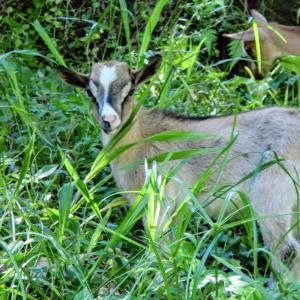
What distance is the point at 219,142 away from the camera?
6.46m

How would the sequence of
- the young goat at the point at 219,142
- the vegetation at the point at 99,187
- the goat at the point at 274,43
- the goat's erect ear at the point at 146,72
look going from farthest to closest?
1. the goat at the point at 274,43
2. the goat's erect ear at the point at 146,72
3. the young goat at the point at 219,142
4. the vegetation at the point at 99,187

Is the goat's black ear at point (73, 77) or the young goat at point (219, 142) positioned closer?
the young goat at point (219, 142)

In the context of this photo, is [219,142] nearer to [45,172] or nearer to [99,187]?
[99,187]

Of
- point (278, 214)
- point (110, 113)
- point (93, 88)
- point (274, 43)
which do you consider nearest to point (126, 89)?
point (93, 88)

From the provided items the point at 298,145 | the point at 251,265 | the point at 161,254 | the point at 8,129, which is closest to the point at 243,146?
the point at 298,145

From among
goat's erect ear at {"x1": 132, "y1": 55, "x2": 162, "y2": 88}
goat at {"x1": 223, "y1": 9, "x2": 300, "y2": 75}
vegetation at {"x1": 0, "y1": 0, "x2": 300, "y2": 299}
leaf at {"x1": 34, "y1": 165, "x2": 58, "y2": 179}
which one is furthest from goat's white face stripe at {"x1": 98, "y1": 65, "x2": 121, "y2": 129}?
goat at {"x1": 223, "y1": 9, "x2": 300, "y2": 75}

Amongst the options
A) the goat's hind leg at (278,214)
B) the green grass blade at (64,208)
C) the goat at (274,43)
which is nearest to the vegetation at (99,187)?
the green grass blade at (64,208)

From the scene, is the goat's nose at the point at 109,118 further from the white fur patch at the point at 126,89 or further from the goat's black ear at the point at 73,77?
the goat's black ear at the point at 73,77

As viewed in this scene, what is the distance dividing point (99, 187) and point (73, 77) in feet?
2.41

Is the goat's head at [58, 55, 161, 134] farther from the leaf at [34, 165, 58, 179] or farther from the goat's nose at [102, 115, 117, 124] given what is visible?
the leaf at [34, 165, 58, 179]

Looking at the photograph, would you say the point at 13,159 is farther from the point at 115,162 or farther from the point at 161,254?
the point at 161,254

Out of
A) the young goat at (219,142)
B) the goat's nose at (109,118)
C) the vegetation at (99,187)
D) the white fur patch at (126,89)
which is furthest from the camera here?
the white fur patch at (126,89)

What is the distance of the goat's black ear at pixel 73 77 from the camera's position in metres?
6.53

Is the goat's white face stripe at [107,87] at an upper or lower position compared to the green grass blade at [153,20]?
lower
